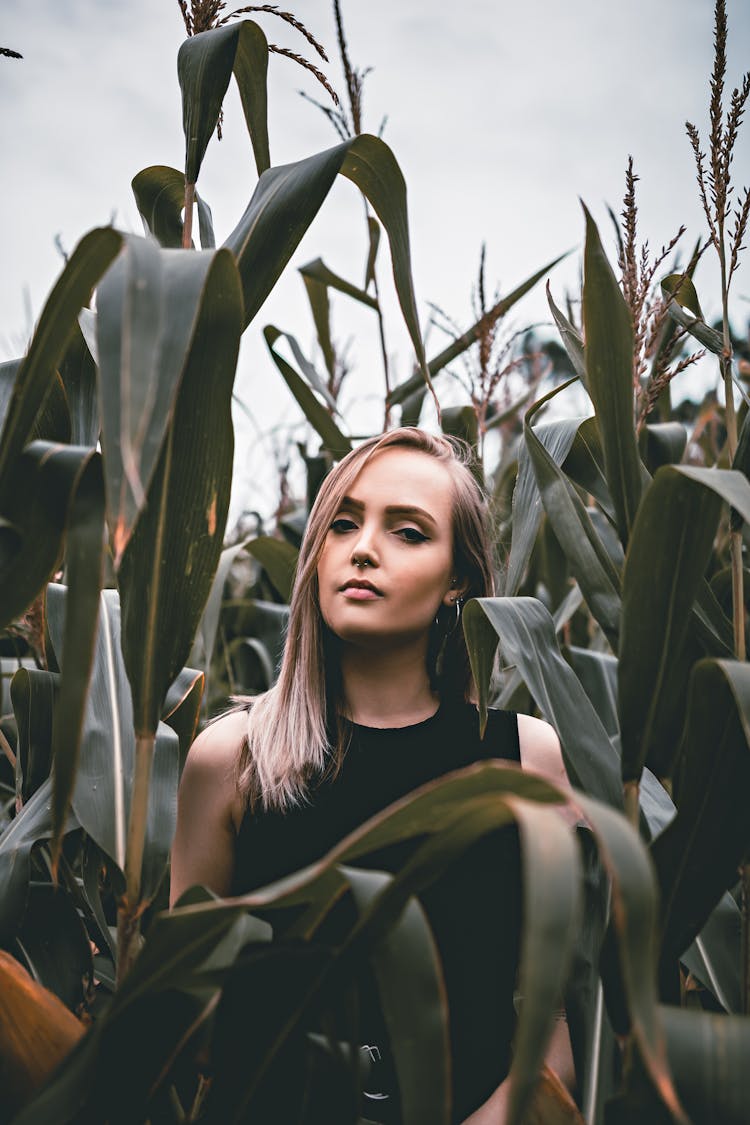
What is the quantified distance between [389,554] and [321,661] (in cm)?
17

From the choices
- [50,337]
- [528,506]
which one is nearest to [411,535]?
[528,506]

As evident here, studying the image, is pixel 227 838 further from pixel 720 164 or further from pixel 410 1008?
pixel 720 164

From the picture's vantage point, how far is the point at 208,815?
868mm

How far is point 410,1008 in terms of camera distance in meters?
0.43

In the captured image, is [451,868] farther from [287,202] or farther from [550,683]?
[287,202]

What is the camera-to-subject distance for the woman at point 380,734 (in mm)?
849

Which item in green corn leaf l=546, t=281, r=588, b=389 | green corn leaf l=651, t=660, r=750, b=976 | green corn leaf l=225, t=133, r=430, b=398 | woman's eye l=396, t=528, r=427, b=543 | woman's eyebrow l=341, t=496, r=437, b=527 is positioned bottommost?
green corn leaf l=651, t=660, r=750, b=976

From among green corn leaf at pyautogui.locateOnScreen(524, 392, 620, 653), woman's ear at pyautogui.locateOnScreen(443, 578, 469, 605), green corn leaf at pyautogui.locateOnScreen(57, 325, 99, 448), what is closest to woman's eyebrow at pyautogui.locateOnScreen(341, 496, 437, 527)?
woman's ear at pyautogui.locateOnScreen(443, 578, 469, 605)

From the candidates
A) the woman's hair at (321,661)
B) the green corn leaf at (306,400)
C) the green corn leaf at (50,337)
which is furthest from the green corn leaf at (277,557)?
the green corn leaf at (50,337)

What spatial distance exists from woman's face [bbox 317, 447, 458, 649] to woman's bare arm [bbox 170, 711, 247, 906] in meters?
0.19

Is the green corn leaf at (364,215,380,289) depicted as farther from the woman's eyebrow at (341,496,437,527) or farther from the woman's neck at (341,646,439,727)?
the woman's neck at (341,646,439,727)

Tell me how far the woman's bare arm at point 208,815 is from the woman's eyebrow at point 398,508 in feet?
0.98

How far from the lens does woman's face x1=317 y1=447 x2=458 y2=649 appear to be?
2.93 ft

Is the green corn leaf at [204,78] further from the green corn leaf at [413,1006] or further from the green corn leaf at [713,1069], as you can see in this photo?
the green corn leaf at [713,1069]
